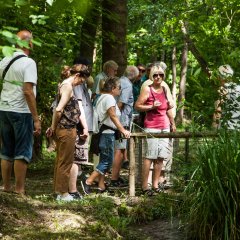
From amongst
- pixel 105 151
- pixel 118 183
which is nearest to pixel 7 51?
pixel 105 151

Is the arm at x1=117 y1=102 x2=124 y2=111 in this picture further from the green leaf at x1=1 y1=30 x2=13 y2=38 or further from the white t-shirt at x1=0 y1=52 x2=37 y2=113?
the green leaf at x1=1 y1=30 x2=13 y2=38

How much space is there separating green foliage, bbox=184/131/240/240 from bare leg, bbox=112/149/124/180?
2.69 m

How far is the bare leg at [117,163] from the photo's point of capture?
909cm

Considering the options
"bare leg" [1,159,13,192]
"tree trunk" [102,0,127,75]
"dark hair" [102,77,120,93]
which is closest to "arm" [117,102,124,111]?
"tree trunk" [102,0,127,75]

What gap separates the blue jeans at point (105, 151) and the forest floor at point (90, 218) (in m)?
0.40

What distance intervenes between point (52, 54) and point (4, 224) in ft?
19.3

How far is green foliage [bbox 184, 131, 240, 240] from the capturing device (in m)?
6.04

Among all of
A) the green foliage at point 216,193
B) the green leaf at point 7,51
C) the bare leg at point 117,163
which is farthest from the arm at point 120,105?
the green leaf at point 7,51

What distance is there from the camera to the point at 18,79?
22.4 ft

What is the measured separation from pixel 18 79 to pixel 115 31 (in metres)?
4.01

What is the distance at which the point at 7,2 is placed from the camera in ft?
10.6

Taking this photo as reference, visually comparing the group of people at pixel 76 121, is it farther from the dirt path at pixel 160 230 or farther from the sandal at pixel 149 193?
the dirt path at pixel 160 230

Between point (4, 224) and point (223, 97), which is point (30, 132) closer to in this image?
point (4, 224)

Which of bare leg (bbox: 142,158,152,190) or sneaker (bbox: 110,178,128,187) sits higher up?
bare leg (bbox: 142,158,152,190)
